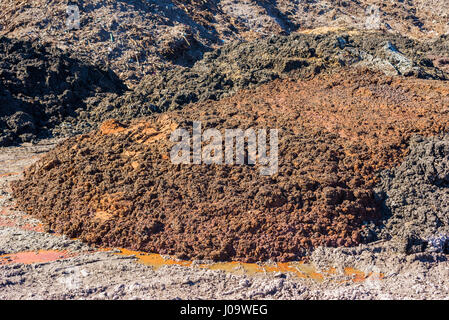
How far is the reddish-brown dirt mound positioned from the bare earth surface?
290mm

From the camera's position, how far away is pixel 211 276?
5.99 metres

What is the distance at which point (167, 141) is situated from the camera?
8.47 m

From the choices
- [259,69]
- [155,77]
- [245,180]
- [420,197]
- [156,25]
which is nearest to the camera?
[420,197]

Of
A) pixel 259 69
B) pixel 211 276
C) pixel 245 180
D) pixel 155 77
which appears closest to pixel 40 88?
pixel 155 77

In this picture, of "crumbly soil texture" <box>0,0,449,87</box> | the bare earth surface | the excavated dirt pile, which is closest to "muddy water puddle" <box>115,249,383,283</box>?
the bare earth surface

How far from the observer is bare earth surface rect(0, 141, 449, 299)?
18.4ft

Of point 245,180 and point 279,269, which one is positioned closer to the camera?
point 279,269

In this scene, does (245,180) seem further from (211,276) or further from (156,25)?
(156,25)

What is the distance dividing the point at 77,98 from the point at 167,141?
6598 mm

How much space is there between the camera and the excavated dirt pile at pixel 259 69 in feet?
35.6

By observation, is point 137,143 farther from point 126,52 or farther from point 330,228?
point 126,52

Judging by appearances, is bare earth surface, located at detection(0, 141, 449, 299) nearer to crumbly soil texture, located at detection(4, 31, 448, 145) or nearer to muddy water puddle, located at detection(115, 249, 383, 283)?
muddy water puddle, located at detection(115, 249, 383, 283)

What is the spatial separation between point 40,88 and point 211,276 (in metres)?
10.4

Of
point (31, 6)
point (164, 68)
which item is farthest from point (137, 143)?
point (31, 6)
